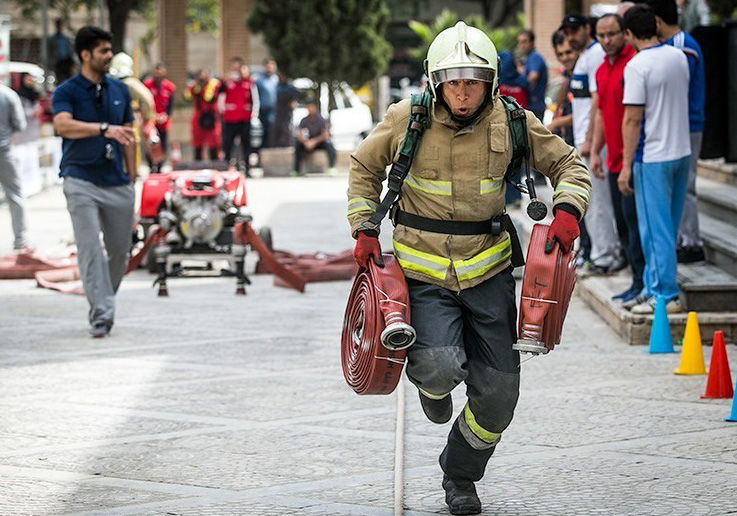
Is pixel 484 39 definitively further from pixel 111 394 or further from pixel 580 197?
pixel 111 394

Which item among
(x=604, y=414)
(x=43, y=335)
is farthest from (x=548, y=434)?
(x=43, y=335)

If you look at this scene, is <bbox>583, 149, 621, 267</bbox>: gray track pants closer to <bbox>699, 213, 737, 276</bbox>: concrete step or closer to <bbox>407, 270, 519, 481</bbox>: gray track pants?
<bbox>699, 213, 737, 276</bbox>: concrete step

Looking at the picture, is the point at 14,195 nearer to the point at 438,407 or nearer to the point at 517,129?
the point at 438,407

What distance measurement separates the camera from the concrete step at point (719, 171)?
14877 mm

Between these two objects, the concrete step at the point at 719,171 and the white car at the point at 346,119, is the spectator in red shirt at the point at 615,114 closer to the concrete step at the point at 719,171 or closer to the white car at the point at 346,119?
the concrete step at the point at 719,171

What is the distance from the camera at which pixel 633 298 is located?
36.2 ft

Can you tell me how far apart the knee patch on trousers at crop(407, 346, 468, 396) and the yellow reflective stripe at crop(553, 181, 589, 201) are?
2.37 ft

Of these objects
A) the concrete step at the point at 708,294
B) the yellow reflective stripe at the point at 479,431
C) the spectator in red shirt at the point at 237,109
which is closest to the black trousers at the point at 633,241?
the concrete step at the point at 708,294

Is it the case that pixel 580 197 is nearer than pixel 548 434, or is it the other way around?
pixel 580 197

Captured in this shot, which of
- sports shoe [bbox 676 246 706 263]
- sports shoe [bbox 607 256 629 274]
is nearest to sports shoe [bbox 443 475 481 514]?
sports shoe [bbox 676 246 706 263]

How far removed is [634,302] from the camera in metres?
10.7

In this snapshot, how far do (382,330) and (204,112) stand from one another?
23121 mm

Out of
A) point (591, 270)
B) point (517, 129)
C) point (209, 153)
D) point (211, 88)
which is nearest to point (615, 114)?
point (591, 270)

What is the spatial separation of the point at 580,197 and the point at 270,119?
24.4 m
